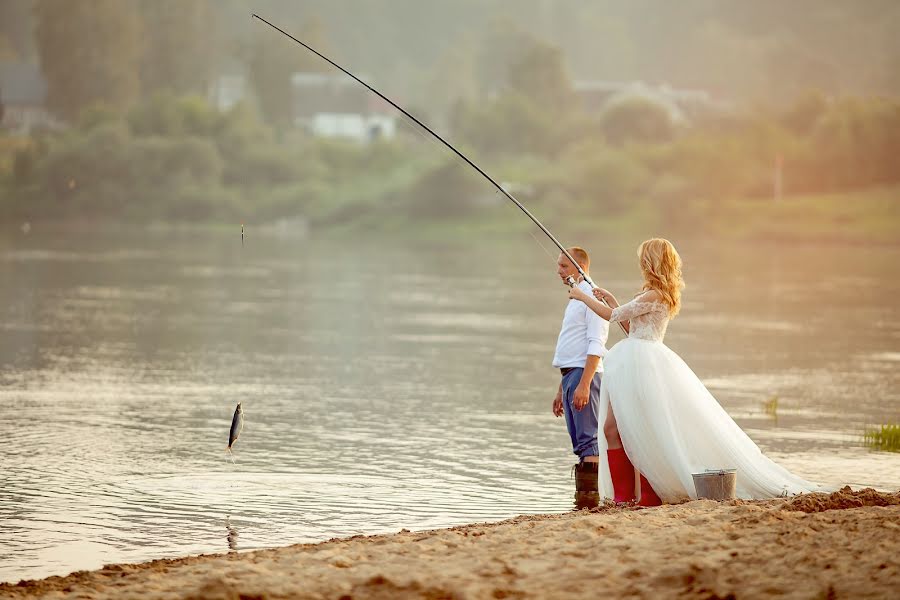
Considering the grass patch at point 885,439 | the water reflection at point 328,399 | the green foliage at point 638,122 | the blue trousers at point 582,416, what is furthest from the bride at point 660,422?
the green foliage at point 638,122

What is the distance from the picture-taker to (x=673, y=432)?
9.70 m

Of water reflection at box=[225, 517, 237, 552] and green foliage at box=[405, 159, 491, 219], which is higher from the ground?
green foliage at box=[405, 159, 491, 219]

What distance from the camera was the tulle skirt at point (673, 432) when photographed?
9648 millimetres

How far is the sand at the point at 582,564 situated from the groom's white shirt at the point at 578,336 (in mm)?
2428

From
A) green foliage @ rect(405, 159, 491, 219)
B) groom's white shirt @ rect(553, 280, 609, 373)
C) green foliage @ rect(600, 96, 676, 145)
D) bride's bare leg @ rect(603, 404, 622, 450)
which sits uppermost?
green foliage @ rect(600, 96, 676, 145)

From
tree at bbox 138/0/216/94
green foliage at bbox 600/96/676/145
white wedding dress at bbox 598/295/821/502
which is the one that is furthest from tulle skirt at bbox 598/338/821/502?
tree at bbox 138/0/216/94

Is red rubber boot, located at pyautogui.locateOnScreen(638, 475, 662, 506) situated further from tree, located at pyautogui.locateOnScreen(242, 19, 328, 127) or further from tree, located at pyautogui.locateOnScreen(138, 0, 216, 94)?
tree, located at pyautogui.locateOnScreen(138, 0, 216, 94)

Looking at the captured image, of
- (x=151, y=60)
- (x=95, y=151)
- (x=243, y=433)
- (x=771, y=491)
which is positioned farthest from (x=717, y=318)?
(x=151, y=60)

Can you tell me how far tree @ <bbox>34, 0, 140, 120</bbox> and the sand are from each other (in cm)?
11607

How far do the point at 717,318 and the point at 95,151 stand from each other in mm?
72774

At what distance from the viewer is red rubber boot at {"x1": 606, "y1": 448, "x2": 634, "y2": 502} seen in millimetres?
9875

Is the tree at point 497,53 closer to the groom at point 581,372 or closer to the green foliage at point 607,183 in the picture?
the green foliage at point 607,183

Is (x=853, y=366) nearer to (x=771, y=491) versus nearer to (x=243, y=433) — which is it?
(x=243, y=433)

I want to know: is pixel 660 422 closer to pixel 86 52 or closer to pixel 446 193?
pixel 446 193
